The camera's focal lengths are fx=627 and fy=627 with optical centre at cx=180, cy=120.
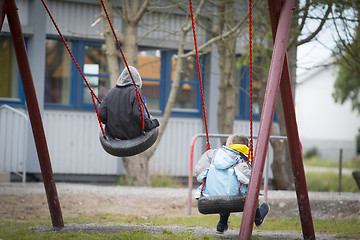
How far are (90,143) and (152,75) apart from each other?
8.23 ft

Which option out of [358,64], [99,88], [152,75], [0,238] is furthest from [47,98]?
[0,238]

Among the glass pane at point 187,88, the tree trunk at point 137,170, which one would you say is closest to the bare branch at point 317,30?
the tree trunk at point 137,170

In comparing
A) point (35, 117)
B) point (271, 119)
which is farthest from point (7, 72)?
point (271, 119)

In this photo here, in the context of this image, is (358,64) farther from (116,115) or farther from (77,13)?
(116,115)

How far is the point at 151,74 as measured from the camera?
16625 mm

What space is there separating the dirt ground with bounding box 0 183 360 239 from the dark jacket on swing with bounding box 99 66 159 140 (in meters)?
3.46

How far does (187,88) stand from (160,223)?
8.76 metres

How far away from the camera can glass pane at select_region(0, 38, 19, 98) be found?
1526 centimetres

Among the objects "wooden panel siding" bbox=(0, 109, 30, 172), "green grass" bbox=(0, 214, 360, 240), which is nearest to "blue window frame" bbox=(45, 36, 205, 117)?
"wooden panel siding" bbox=(0, 109, 30, 172)

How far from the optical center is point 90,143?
51.4ft

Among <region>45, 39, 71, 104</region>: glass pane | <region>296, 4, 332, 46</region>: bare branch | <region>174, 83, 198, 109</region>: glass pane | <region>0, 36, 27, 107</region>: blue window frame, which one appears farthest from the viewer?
<region>174, 83, 198, 109</region>: glass pane

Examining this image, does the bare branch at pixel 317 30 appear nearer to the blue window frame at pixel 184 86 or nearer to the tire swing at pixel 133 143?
the blue window frame at pixel 184 86

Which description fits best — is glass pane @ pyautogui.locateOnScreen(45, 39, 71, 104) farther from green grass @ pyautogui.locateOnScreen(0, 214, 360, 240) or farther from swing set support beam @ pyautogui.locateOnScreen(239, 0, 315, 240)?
swing set support beam @ pyautogui.locateOnScreen(239, 0, 315, 240)

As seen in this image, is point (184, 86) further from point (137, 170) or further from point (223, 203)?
point (223, 203)
